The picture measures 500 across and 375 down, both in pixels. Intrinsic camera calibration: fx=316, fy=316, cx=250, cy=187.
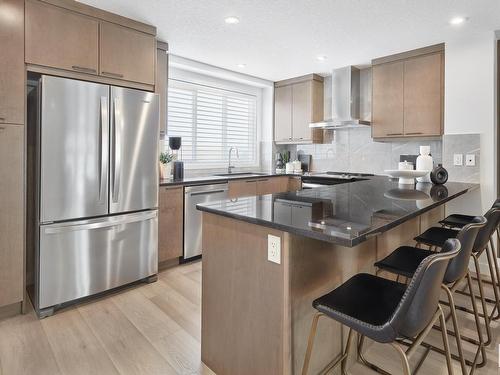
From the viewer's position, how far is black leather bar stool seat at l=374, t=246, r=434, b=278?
1597mm

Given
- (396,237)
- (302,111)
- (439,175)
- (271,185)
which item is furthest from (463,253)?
(302,111)

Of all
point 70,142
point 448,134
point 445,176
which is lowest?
point 445,176

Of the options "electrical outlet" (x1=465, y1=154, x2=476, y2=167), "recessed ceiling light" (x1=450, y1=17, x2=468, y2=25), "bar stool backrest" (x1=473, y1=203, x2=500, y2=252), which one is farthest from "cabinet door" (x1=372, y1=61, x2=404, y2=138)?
"bar stool backrest" (x1=473, y1=203, x2=500, y2=252)

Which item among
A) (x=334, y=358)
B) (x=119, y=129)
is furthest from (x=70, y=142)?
(x=334, y=358)

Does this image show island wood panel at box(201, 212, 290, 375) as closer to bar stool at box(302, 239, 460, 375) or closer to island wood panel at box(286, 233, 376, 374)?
island wood panel at box(286, 233, 376, 374)

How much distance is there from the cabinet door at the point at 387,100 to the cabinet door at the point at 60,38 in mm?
3239

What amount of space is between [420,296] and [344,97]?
380 cm

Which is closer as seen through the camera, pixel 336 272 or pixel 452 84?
pixel 336 272

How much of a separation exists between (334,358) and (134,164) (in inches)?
83.3

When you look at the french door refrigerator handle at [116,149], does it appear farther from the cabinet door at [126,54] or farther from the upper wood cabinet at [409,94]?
the upper wood cabinet at [409,94]

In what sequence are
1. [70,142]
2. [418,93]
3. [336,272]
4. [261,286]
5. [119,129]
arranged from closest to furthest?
[261,286]
[336,272]
[70,142]
[119,129]
[418,93]

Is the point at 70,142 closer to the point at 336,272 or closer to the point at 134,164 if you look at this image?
the point at 134,164

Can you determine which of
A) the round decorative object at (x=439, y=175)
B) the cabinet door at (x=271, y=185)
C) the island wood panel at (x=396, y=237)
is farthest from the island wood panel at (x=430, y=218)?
the cabinet door at (x=271, y=185)

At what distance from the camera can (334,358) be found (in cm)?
170
